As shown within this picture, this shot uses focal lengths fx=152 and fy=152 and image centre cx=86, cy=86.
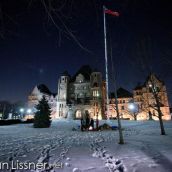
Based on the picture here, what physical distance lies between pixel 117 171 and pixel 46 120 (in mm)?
22236

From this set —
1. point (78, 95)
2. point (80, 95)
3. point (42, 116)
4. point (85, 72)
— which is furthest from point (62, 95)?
point (42, 116)

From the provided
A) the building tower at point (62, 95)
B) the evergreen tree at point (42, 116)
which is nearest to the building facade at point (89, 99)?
the building tower at point (62, 95)

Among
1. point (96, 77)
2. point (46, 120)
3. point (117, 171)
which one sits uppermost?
point (96, 77)

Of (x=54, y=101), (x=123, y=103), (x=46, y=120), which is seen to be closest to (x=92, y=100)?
(x=123, y=103)

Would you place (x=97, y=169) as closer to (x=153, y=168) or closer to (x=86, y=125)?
(x=153, y=168)

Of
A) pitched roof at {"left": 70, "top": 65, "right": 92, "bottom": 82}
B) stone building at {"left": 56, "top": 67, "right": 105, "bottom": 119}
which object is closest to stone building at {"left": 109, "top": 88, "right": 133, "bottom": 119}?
stone building at {"left": 56, "top": 67, "right": 105, "bottom": 119}

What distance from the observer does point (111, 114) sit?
208 feet

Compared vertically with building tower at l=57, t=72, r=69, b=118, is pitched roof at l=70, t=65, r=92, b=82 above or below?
above

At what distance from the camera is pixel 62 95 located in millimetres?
64625

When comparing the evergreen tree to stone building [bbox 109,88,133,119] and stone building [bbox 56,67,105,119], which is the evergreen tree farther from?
stone building [bbox 109,88,133,119]

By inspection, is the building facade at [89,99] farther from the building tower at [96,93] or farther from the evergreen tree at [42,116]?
the evergreen tree at [42,116]

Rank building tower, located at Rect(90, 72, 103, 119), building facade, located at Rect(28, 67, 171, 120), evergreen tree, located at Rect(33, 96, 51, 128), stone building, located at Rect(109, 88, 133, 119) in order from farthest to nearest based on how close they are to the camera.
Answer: stone building, located at Rect(109, 88, 133, 119), building facade, located at Rect(28, 67, 171, 120), building tower, located at Rect(90, 72, 103, 119), evergreen tree, located at Rect(33, 96, 51, 128)

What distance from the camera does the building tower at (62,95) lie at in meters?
61.4

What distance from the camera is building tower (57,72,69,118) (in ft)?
202
